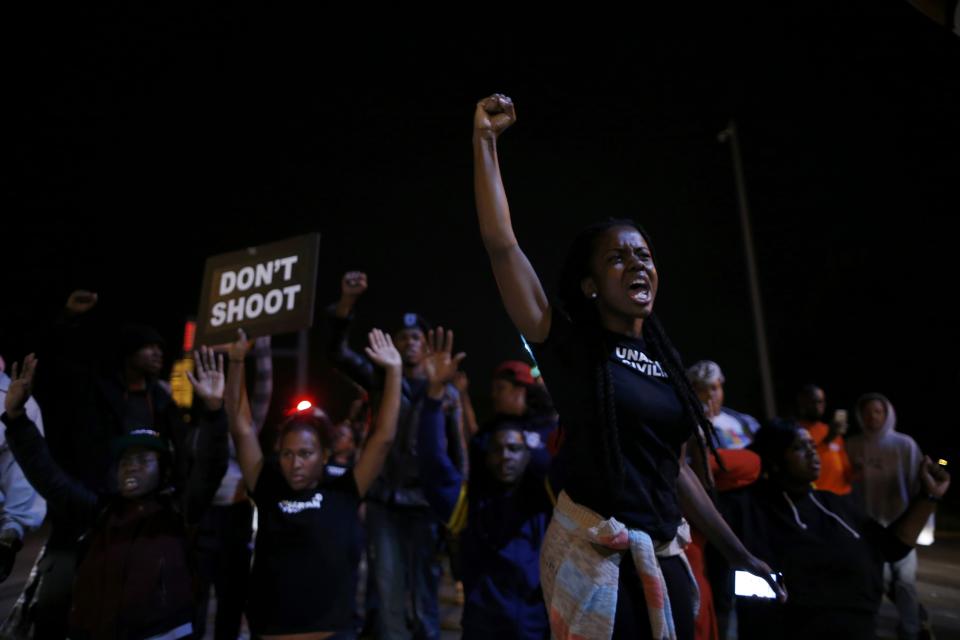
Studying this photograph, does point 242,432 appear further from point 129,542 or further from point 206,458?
point 129,542

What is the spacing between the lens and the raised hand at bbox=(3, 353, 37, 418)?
12.2ft

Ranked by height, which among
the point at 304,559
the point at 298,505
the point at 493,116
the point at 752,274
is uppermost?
the point at 752,274

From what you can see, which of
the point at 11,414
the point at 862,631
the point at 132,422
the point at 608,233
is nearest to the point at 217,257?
the point at 132,422

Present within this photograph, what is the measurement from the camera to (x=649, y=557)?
1.79 metres

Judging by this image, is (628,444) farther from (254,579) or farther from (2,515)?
(2,515)

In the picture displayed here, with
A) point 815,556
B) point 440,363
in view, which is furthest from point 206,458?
point 815,556

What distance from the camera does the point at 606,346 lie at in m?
1.99

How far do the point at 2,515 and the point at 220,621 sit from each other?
160 centimetres

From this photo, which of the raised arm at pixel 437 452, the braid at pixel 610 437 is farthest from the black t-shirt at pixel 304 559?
the braid at pixel 610 437

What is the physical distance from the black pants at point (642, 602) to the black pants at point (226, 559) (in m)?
3.81

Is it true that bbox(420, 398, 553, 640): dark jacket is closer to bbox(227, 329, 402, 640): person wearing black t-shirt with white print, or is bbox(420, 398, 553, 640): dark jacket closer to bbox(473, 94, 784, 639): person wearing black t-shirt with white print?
bbox(227, 329, 402, 640): person wearing black t-shirt with white print

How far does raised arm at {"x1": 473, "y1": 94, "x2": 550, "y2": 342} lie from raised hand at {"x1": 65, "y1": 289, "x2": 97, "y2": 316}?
4072 mm

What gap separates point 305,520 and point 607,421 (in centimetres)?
237

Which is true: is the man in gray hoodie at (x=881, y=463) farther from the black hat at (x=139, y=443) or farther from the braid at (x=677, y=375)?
the black hat at (x=139, y=443)
